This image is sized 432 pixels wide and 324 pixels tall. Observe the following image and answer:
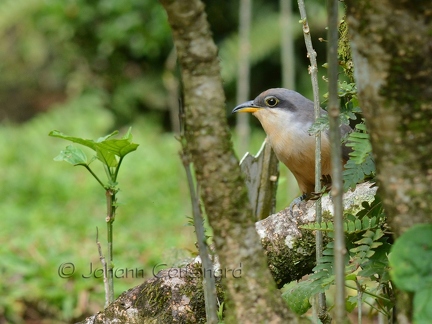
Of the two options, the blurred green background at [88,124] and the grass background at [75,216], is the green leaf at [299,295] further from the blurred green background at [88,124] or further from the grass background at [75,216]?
the blurred green background at [88,124]

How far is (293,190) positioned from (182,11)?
5.24 meters

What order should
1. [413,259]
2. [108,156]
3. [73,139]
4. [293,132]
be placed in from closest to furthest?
1. [413,259]
2. [73,139]
3. [108,156]
4. [293,132]

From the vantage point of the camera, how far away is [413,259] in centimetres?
165

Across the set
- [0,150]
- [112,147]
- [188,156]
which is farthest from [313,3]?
[188,156]

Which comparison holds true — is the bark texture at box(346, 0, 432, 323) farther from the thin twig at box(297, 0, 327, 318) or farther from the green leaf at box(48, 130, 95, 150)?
the green leaf at box(48, 130, 95, 150)

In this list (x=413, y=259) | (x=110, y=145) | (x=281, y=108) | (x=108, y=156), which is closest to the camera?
(x=413, y=259)

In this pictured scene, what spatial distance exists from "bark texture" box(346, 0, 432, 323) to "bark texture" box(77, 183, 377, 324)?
1040 mm

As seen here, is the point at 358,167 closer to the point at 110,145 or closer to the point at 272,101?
the point at 110,145

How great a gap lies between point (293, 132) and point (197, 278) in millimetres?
1463

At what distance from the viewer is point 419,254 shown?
1.65 metres

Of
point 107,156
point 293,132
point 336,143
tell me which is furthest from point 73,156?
point 293,132

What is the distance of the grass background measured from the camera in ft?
15.9

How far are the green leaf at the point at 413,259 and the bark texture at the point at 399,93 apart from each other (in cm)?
7

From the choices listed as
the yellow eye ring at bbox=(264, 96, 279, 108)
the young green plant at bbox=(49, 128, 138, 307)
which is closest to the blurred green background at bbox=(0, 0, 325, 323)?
the yellow eye ring at bbox=(264, 96, 279, 108)
